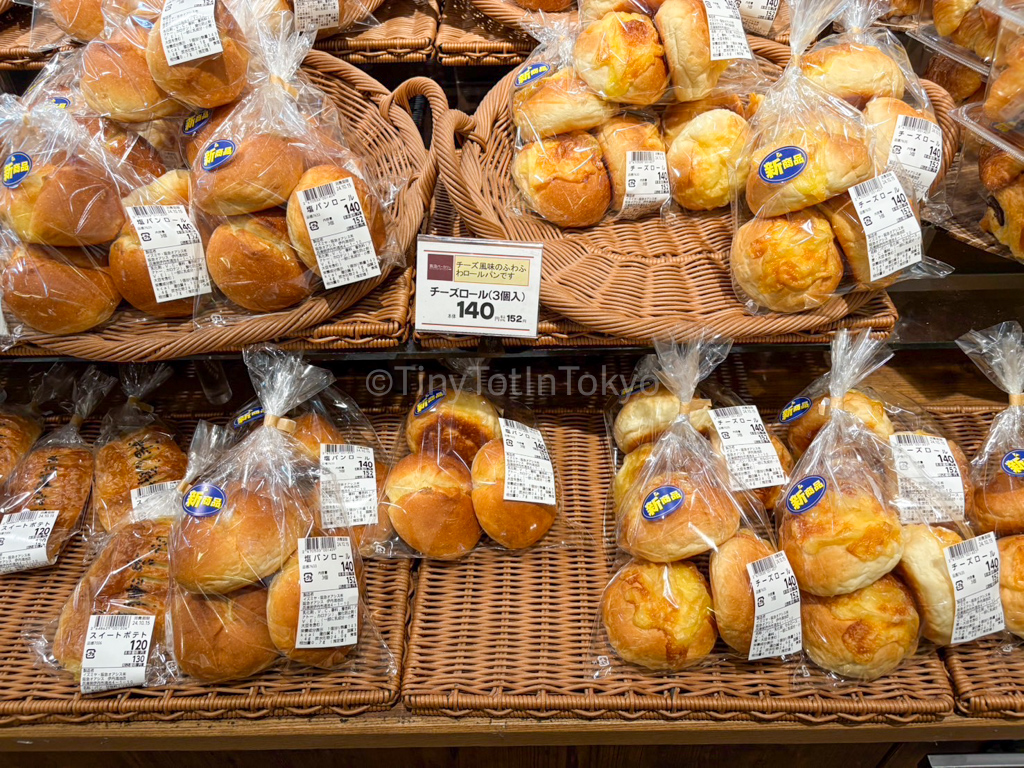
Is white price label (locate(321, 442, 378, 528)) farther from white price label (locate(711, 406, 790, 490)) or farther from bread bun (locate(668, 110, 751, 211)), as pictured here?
bread bun (locate(668, 110, 751, 211))

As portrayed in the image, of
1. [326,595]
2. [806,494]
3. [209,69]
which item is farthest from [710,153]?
[326,595]

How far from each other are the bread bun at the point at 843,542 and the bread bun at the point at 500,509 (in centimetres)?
56

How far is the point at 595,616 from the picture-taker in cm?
155

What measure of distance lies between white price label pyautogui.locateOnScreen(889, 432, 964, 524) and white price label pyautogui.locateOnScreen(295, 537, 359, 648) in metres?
1.18

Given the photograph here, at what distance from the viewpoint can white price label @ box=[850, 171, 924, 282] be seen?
1411 mm

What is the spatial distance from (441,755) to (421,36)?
188 centimetres

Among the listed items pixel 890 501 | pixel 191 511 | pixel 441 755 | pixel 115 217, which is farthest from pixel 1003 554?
pixel 115 217

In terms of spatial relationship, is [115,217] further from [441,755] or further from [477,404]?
[441,755]

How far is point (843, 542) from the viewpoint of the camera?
4.43ft

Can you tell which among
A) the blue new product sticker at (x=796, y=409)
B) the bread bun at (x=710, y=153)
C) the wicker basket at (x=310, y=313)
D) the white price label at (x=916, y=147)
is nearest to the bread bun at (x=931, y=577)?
the blue new product sticker at (x=796, y=409)

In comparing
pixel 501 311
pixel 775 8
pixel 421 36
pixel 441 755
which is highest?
pixel 775 8

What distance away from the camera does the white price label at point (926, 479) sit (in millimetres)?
1473

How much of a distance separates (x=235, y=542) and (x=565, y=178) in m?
1.10

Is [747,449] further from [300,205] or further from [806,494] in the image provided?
[300,205]
